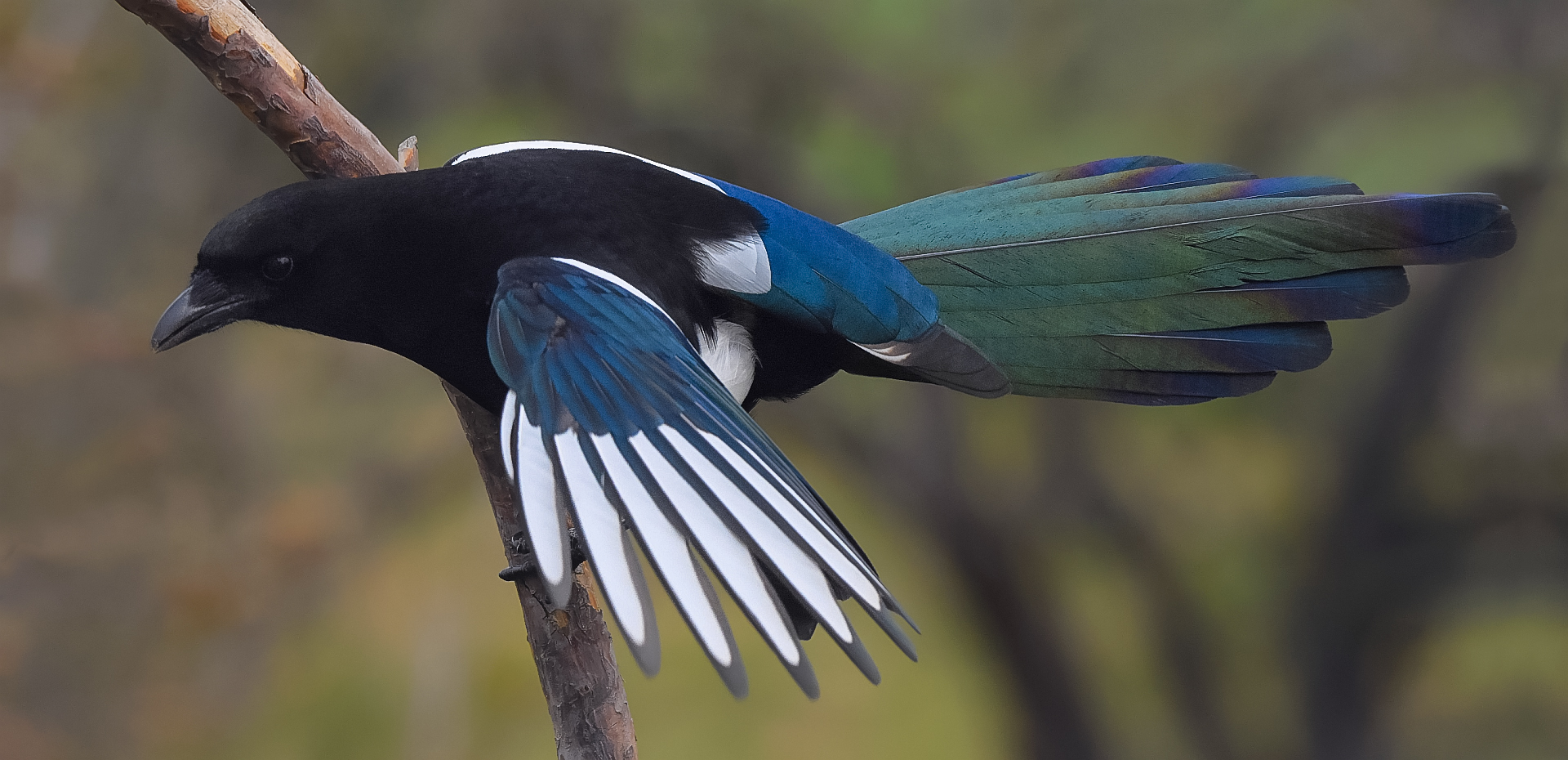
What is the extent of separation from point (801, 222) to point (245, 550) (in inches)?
56.1

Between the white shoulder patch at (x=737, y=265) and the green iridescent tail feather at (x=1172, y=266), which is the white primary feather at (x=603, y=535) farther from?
the green iridescent tail feather at (x=1172, y=266)

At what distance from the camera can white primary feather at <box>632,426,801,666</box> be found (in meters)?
0.48

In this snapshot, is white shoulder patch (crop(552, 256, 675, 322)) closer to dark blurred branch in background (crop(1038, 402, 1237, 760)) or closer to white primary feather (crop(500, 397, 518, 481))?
white primary feather (crop(500, 397, 518, 481))

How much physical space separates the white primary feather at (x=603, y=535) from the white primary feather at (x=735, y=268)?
9.1 inches

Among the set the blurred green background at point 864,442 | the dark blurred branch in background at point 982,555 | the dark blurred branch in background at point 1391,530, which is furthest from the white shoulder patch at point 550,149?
the dark blurred branch in background at point 1391,530

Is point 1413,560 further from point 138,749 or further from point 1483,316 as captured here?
point 138,749

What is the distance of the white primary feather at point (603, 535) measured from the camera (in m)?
0.47

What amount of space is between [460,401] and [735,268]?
0.22 m

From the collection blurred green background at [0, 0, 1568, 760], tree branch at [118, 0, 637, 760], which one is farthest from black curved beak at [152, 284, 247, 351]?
blurred green background at [0, 0, 1568, 760]

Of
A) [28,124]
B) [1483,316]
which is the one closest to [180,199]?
[28,124]

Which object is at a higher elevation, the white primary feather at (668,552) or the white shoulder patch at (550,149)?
the white shoulder patch at (550,149)

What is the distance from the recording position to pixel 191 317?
76 cm

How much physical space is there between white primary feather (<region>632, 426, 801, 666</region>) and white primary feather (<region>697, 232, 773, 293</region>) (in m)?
0.22

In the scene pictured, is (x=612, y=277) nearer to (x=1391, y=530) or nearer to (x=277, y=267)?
(x=277, y=267)
